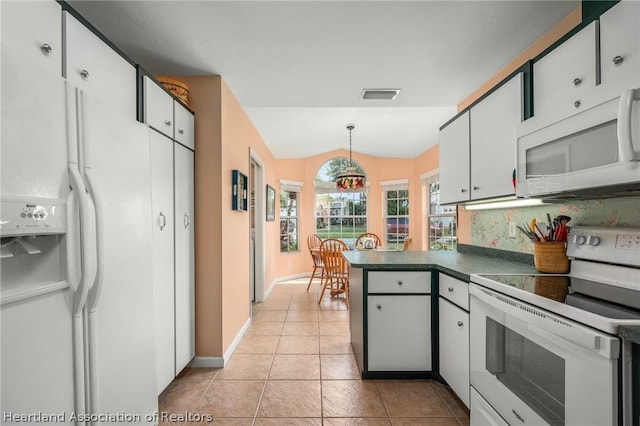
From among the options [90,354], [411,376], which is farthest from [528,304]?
[90,354]

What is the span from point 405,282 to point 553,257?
34.2 inches

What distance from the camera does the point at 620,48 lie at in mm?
1148

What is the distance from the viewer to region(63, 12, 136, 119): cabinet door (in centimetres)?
132

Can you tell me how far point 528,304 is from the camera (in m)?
1.14

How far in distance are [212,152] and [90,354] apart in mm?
1685

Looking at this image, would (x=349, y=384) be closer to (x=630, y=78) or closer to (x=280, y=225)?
(x=630, y=78)

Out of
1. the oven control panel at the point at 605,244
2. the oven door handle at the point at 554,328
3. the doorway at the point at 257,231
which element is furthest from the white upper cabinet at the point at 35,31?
the doorway at the point at 257,231

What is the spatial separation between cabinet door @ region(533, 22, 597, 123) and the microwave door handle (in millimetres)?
233

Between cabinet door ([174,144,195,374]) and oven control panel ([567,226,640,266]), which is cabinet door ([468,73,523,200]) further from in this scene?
cabinet door ([174,144,195,374])

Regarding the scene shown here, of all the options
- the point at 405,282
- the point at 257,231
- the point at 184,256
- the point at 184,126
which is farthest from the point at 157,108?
the point at 257,231

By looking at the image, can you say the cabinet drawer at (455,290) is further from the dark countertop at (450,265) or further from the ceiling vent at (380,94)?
the ceiling vent at (380,94)

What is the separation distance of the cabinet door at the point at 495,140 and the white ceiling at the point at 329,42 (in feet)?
1.33

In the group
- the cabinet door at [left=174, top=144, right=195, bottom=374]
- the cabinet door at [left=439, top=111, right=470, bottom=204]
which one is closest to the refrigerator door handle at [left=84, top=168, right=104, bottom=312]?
the cabinet door at [left=174, top=144, right=195, bottom=374]

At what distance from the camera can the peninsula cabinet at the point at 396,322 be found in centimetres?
208
